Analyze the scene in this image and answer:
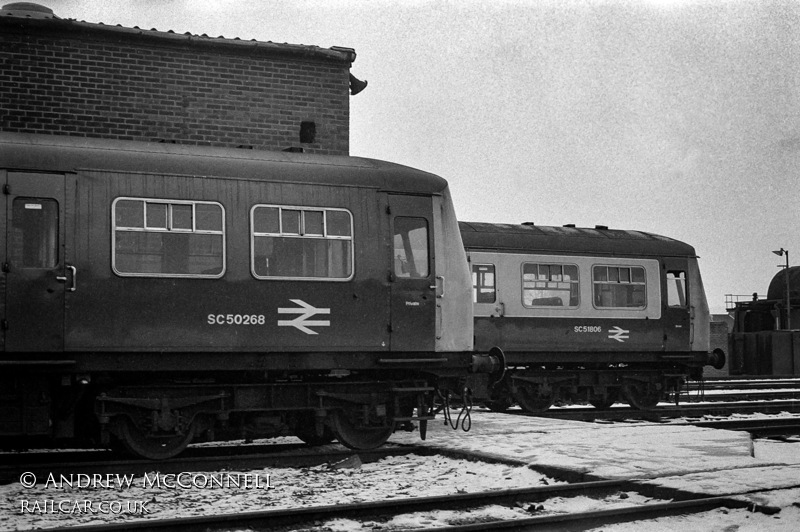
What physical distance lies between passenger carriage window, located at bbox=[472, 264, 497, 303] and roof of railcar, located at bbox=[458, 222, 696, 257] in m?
0.36

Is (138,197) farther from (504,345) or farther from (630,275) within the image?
(630,275)

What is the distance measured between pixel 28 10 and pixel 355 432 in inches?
313

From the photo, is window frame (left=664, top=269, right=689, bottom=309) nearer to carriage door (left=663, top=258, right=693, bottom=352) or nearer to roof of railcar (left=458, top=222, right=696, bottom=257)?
carriage door (left=663, top=258, right=693, bottom=352)

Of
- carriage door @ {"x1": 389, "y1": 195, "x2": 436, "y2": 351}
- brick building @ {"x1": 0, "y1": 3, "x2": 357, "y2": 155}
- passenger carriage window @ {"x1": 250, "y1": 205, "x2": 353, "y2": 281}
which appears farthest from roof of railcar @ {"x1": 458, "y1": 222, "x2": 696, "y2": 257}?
passenger carriage window @ {"x1": 250, "y1": 205, "x2": 353, "y2": 281}

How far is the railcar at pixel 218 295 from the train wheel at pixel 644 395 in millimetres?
7735

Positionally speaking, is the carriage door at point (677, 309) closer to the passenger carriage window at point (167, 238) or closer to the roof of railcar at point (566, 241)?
the roof of railcar at point (566, 241)

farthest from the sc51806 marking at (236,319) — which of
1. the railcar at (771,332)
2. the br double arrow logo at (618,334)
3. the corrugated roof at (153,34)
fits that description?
the railcar at (771,332)

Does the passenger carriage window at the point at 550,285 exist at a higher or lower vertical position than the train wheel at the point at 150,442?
higher

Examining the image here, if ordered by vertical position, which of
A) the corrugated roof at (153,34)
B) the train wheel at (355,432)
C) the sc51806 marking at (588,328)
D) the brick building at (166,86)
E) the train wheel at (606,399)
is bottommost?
the train wheel at (606,399)

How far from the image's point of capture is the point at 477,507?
7.57 meters

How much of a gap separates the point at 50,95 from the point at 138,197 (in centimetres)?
392

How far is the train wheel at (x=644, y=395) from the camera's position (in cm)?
1808

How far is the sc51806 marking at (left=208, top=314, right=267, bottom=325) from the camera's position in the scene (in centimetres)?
981

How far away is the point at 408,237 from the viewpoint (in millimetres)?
10992
